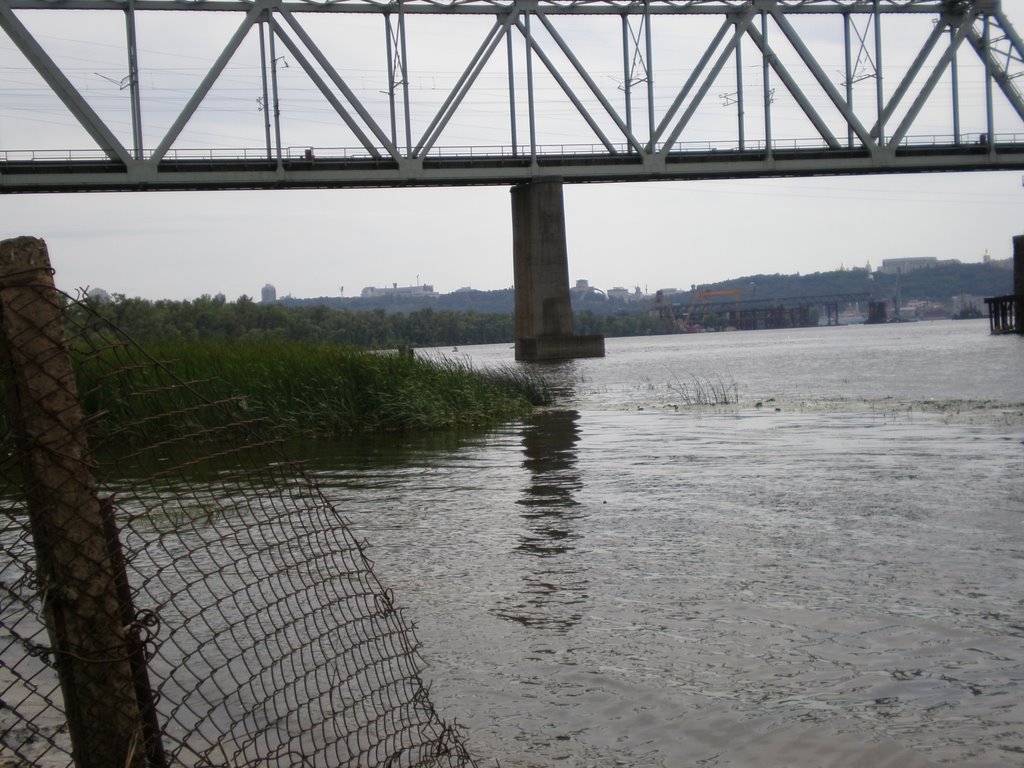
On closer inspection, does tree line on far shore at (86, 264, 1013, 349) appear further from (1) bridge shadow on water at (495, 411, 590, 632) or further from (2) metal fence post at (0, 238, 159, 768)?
(1) bridge shadow on water at (495, 411, 590, 632)

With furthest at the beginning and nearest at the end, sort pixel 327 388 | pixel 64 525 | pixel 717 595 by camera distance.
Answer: pixel 327 388 < pixel 717 595 < pixel 64 525

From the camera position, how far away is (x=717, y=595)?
7.70 m

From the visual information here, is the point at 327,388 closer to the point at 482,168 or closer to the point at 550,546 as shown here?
the point at 550,546

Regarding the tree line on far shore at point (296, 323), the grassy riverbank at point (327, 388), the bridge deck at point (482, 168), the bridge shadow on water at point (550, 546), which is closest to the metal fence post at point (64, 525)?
the tree line on far shore at point (296, 323)

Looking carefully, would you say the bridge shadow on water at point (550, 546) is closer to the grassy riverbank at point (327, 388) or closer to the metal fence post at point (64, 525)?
the metal fence post at point (64, 525)

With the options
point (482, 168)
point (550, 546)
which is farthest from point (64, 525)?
point (482, 168)

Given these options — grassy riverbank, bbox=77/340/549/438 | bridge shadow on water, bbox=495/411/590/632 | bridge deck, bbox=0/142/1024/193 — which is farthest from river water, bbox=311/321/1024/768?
bridge deck, bbox=0/142/1024/193

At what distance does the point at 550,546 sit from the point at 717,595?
87.7 inches

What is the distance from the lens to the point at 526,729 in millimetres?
5371

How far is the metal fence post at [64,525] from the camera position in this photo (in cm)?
356

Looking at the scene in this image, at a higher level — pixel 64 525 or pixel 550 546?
pixel 64 525

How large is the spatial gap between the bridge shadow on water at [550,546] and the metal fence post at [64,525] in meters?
3.76

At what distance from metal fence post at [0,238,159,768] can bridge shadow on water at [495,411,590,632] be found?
12.3 feet

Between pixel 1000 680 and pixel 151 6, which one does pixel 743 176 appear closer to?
pixel 151 6
